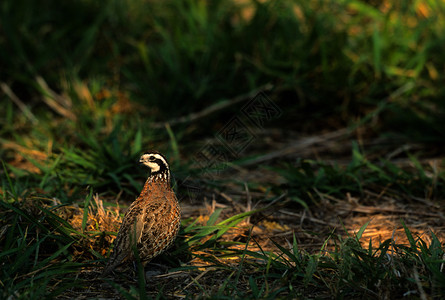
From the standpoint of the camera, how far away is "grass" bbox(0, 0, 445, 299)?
115 inches

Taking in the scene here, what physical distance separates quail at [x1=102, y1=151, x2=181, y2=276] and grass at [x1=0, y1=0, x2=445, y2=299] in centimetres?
17

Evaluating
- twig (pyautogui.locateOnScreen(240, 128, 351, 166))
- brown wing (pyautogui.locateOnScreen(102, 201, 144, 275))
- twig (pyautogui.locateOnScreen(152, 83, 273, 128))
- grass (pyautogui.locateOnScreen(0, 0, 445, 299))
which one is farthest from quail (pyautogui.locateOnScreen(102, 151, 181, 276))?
twig (pyautogui.locateOnScreen(152, 83, 273, 128))

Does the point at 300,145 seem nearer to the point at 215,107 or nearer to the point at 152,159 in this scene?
the point at 215,107

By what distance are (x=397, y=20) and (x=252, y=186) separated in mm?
3074

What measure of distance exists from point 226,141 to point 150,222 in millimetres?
2179

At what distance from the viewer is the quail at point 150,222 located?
9.59ft

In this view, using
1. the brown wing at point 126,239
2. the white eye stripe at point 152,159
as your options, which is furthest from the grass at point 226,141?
the white eye stripe at point 152,159

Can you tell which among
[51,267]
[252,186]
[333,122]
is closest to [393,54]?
[333,122]

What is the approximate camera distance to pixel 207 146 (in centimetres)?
518

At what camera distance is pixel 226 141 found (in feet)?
16.6

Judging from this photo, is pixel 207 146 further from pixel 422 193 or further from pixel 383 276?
pixel 383 276

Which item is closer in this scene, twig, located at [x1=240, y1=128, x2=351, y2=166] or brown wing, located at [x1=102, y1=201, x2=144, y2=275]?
brown wing, located at [x1=102, y1=201, x2=144, y2=275]

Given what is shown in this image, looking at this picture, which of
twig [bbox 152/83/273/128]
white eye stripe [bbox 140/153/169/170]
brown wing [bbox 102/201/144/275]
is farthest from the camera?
twig [bbox 152/83/273/128]

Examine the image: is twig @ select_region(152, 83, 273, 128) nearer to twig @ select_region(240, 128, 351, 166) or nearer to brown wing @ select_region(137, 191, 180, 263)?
twig @ select_region(240, 128, 351, 166)
